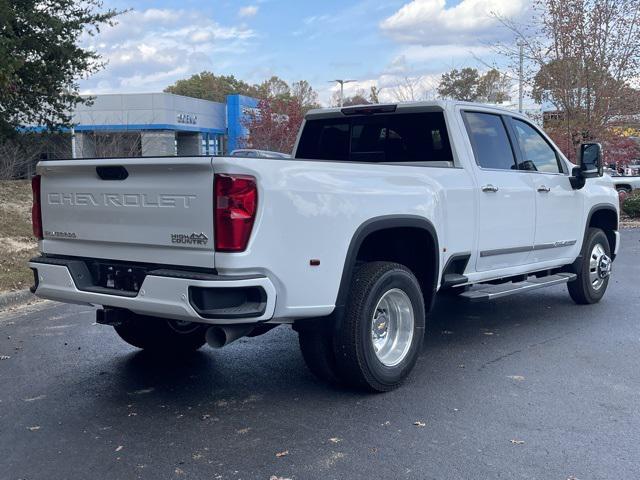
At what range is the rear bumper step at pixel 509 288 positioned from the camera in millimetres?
5863

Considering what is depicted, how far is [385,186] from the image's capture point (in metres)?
4.82

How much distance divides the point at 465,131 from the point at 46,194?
11.4 feet

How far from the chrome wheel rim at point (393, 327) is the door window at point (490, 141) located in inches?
65.5

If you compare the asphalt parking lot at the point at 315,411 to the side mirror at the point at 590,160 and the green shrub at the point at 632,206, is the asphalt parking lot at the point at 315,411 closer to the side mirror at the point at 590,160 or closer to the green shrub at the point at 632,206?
the side mirror at the point at 590,160

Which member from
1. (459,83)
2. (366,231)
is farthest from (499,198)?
(459,83)

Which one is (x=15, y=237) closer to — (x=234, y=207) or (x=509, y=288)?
(x=509, y=288)

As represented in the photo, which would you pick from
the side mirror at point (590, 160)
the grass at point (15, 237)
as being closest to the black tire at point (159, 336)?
the grass at point (15, 237)

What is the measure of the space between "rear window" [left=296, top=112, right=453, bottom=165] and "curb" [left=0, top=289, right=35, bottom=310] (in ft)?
14.0

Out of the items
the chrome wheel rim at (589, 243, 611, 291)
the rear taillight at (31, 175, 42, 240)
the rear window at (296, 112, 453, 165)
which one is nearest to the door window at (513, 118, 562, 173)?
the rear window at (296, 112, 453, 165)

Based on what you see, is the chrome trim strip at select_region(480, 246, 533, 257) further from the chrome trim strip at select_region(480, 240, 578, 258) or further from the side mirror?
the side mirror

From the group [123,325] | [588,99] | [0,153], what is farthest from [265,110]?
[123,325]

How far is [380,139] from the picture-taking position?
645 centimetres

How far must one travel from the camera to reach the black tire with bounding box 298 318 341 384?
4648 millimetres

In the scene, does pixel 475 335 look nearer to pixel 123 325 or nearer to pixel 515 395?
pixel 515 395
